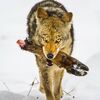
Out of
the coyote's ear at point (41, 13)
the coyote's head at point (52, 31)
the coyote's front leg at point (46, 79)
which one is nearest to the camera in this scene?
the coyote's head at point (52, 31)

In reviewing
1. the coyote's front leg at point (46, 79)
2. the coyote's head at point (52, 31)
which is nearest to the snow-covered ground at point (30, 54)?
the coyote's front leg at point (46, 79)

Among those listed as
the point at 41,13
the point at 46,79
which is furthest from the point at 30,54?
the point at 41,13

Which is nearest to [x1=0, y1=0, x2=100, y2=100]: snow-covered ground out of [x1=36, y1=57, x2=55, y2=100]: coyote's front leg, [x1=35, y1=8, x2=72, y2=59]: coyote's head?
[x1=36, y1=57, x2=55, y2=100]: coyote's front leg

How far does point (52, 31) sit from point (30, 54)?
46 cm

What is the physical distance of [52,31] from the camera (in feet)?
11.0

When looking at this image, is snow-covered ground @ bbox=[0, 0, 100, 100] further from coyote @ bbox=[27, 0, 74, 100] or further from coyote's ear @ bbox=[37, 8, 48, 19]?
coyote's ear @ bbox=[37, 8, 48, 19]

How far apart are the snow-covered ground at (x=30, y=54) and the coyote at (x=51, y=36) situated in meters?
0.07

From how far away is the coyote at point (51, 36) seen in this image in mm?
3320

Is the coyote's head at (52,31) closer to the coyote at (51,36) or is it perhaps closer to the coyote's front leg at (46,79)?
the coyote at (51,36)

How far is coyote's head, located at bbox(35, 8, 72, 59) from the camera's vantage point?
3.29 meters

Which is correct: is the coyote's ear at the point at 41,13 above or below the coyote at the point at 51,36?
above

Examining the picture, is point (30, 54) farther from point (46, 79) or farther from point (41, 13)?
point (41, 13)

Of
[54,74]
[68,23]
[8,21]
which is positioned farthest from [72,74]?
[8,21]

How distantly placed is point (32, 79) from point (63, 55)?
1.18 feet
